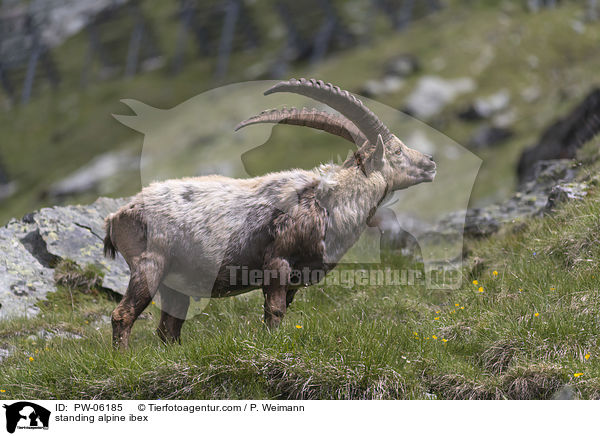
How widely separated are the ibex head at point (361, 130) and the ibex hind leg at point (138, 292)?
6.59 feet

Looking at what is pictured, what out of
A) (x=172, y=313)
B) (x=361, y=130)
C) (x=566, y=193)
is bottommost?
(x=172, y=313)

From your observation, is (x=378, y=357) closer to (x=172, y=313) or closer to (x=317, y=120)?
(x=172, y=313)

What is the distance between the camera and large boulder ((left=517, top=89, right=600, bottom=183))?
15453mm

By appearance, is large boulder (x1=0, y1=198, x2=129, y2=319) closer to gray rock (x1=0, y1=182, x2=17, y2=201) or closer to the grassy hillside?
the grassy hillside

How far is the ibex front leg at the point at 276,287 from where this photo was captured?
7.30m

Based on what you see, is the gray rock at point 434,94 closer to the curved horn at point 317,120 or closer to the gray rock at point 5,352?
the curved horn at point 317,120

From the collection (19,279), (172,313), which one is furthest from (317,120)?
(19,279)

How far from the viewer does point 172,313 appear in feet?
27.1

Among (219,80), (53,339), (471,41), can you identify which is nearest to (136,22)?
(219,80)

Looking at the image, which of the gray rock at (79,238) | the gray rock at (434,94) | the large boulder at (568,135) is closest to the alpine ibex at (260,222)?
the gray rock at (79,238)

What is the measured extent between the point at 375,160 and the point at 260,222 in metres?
1.79

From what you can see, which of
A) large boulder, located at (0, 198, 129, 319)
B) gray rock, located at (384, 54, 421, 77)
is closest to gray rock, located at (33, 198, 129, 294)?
large boulder, located at (0, 198, 129, 319)
